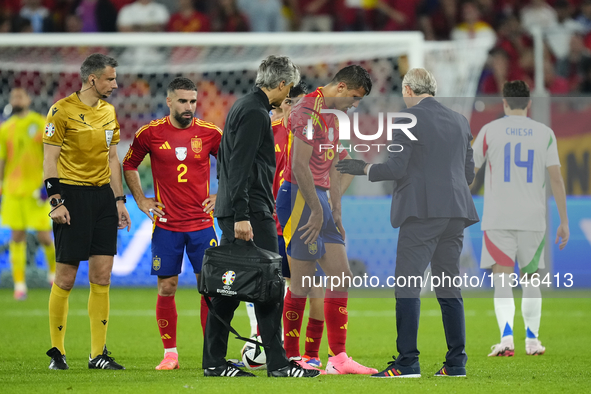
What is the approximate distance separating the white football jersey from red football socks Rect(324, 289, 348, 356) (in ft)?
5.44

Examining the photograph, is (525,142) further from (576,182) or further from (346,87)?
(576,182)

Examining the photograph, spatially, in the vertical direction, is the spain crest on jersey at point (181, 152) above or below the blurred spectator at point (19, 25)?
below

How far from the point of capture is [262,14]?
15039 millimetres

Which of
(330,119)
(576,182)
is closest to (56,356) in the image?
(330,119)

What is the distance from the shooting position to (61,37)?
11.1 metres

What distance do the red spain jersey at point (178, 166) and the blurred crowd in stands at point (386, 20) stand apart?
866 centimetres

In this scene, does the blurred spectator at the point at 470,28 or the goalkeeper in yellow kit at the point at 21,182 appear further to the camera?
the blurred spectator at the point at 470,28

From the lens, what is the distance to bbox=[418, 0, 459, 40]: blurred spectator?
15.4m

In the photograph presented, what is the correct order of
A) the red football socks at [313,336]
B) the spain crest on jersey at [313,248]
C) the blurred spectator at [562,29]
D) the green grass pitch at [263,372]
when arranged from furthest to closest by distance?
1. the blurred spectator at [562,29]
2. the red football socks at [313,336]
3. the spain crest on jersey at [313,248]
4. the green grass pitch at [263,372]

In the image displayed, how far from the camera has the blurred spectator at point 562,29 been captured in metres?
14.7

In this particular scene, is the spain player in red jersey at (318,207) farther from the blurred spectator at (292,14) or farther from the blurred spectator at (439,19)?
the blurred spectator at (439,19)

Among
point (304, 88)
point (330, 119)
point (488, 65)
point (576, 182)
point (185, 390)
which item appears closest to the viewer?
point (185, 390)

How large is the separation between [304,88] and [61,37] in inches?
231

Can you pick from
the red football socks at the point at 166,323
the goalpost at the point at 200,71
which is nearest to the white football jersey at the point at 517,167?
the red football socks at the point at 166,323
